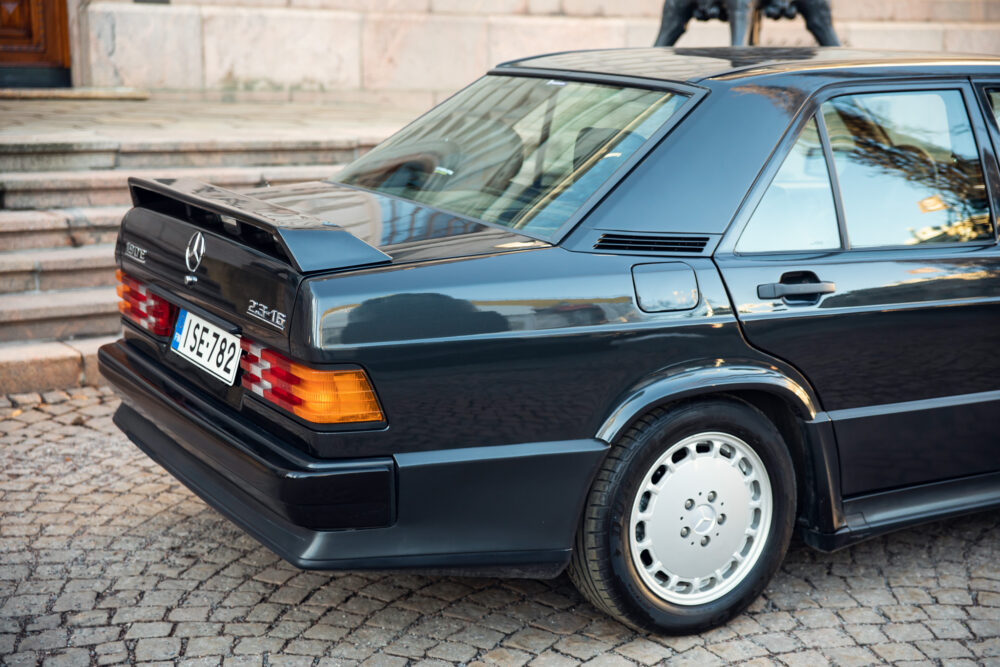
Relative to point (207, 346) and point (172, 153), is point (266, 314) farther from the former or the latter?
point (172, 153)

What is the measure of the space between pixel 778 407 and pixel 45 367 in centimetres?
365

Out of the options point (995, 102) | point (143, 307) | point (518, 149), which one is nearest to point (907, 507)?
point (995, 102)

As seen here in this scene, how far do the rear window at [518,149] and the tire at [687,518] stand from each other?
2.22 ft

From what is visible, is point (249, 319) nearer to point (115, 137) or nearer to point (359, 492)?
point (359, 492)

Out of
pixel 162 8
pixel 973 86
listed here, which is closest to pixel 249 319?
pixel 973 86

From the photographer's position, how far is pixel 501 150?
12.0 feet

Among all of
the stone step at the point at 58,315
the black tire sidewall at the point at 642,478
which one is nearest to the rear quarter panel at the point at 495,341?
the black tire sidewall at the point at 642,478

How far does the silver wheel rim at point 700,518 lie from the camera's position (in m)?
Result: 3.22

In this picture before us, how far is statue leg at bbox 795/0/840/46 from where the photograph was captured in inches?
299

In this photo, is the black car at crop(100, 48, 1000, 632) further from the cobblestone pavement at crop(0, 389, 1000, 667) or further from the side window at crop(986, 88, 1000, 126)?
the cobblestone pavement at crop(0, 389, 1000, 667)

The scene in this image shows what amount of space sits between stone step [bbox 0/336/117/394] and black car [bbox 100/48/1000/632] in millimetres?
1881

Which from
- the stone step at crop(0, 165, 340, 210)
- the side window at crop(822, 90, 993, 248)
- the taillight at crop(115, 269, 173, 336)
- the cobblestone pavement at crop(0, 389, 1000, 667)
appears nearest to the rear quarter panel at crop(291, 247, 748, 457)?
the cobblestone pavement at crop(0, 389, 1000, 667)

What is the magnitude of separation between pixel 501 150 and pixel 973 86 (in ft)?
5.05

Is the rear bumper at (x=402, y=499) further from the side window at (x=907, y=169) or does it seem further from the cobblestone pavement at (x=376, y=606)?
the side window at (x=907, y=169)
